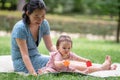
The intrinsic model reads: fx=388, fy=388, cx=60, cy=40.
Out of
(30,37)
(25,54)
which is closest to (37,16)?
(30,37)

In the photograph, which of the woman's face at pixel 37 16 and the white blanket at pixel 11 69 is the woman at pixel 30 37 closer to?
the woman's face at pixel 37 16

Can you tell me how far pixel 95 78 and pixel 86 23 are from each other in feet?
51.3

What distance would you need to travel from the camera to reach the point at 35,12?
4.96m

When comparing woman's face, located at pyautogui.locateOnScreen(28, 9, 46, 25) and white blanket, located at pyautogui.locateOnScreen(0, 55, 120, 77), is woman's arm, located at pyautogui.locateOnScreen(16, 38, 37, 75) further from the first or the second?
white blanket, located at pyautogui.locateOnScreen(0, 55, 120, 77)

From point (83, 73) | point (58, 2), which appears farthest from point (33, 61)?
point (58, 2)

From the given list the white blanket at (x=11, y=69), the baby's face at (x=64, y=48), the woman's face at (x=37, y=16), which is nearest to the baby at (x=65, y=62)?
the baby's face at (x=64, y=48)

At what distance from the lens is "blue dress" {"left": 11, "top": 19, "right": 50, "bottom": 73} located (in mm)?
5143

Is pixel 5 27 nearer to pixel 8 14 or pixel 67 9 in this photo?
pixel 8 14

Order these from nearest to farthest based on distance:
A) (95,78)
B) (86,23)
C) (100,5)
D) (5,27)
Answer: (95,78) → (100,5) → (5,27) → (86,23)

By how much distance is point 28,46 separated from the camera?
532 cm

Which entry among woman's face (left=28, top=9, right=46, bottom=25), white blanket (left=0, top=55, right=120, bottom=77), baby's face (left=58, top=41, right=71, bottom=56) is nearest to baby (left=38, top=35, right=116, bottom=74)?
baby's face (left=58, top=41, right=71, bottom=56)

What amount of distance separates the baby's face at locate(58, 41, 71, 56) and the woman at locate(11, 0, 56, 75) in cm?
25

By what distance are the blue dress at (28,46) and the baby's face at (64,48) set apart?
25 centimetres

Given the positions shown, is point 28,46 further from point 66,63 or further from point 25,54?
point 66,63
